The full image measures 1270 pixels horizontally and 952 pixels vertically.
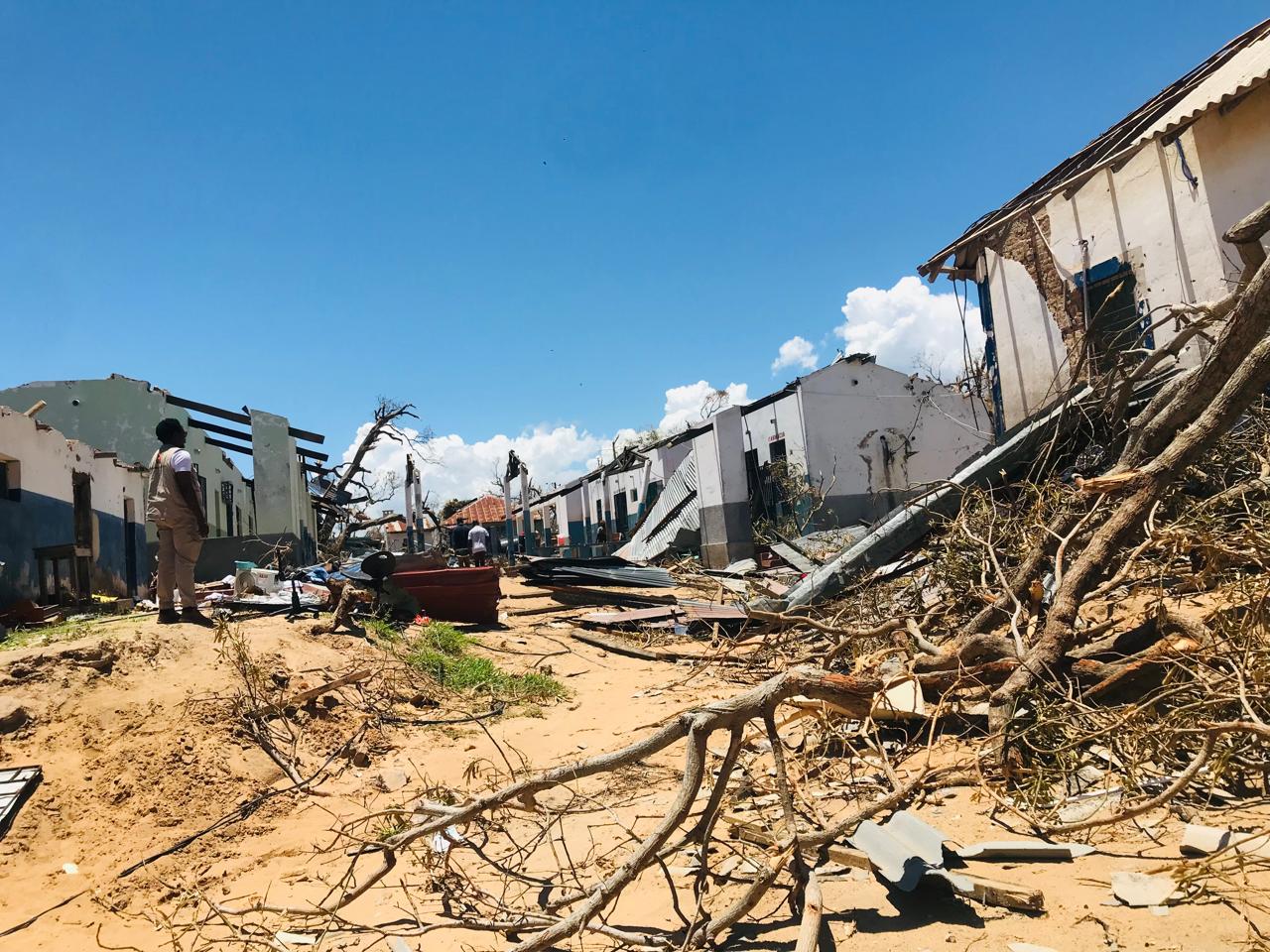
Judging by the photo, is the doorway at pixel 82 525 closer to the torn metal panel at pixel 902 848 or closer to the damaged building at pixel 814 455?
the torn metal panel at pixel 902 848

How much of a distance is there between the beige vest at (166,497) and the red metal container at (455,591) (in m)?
3.12

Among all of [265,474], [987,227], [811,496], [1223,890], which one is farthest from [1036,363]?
[265,474]

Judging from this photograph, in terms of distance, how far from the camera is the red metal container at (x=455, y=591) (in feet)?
30.6

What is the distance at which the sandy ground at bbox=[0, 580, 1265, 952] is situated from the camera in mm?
2301

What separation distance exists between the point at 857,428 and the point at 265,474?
1454 cm

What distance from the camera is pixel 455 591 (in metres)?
9.64

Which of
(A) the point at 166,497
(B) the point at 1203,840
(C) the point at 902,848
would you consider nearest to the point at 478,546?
(A) the point at 166,497

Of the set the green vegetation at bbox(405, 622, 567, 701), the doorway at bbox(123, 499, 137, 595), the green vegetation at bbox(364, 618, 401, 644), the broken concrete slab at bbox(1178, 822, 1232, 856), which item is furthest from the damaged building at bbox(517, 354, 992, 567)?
the broken concrete slab at bbox(1178, 822, 1232, 856)

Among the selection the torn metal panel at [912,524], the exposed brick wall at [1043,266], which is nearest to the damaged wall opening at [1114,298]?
the exposed brick wall at [1043,266]

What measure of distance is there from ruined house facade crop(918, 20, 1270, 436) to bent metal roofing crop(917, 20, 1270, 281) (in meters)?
0.02

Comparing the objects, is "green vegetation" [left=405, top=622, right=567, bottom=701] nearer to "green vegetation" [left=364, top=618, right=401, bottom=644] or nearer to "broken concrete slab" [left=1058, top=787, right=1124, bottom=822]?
"green vegetation" [left=364, top=618, right=401, bottom=644]

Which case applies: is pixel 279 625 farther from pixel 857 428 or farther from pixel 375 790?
pixel 857 428

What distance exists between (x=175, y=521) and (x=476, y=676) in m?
2.75

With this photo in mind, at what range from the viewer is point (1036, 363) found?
10.2 metres
